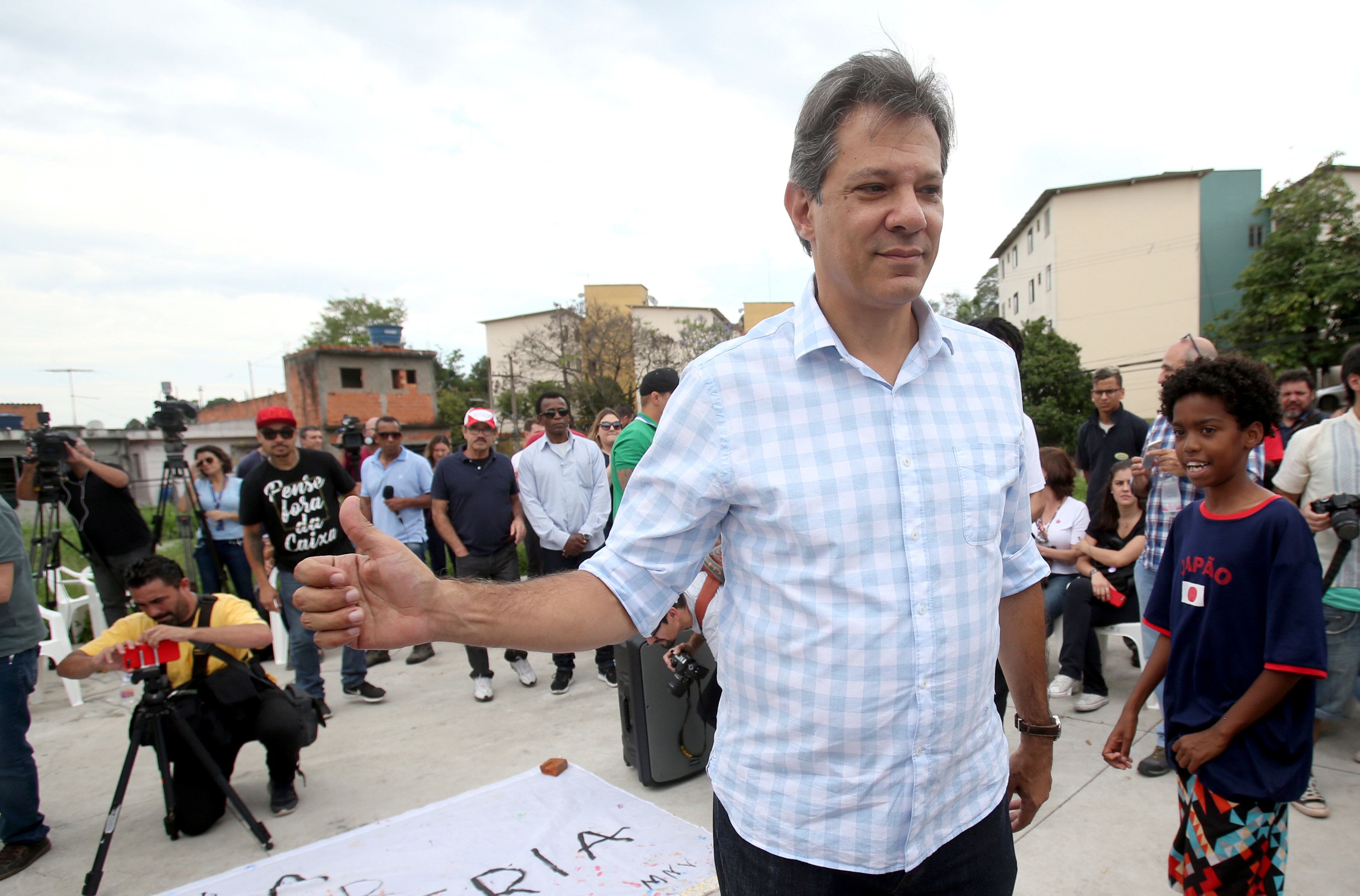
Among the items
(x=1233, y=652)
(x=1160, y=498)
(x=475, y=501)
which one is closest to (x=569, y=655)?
(x=475, y=501)

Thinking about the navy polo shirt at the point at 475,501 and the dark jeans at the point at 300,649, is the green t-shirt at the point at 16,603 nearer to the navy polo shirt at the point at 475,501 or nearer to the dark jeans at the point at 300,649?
the dark jeans at the point at 300,649

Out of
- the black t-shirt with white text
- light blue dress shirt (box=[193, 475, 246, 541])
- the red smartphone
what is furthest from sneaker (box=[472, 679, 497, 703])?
light blue dress shirt (box=[193, 475, 246, 541])

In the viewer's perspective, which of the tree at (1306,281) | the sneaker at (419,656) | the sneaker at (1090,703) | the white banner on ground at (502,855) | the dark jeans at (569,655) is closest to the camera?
the white banner on ground at (502,855)

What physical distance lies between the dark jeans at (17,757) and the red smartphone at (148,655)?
38cm

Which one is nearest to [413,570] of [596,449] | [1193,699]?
[1193,699]

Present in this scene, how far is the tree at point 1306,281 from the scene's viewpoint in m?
28.8

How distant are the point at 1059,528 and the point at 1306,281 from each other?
117 feet

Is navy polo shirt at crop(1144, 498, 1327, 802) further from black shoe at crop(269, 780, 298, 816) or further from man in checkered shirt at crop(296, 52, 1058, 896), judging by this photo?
black shoe at crop(269, 780, 298, 816)

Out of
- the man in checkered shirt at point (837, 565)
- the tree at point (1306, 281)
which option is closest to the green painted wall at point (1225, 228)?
the tree at point (1306, 281)

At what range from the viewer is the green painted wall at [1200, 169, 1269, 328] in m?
35.4

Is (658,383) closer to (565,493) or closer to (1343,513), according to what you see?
(565,493)

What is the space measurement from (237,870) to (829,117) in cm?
370

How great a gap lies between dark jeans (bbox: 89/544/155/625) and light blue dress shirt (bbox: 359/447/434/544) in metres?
1.64

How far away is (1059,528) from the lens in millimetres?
4457
